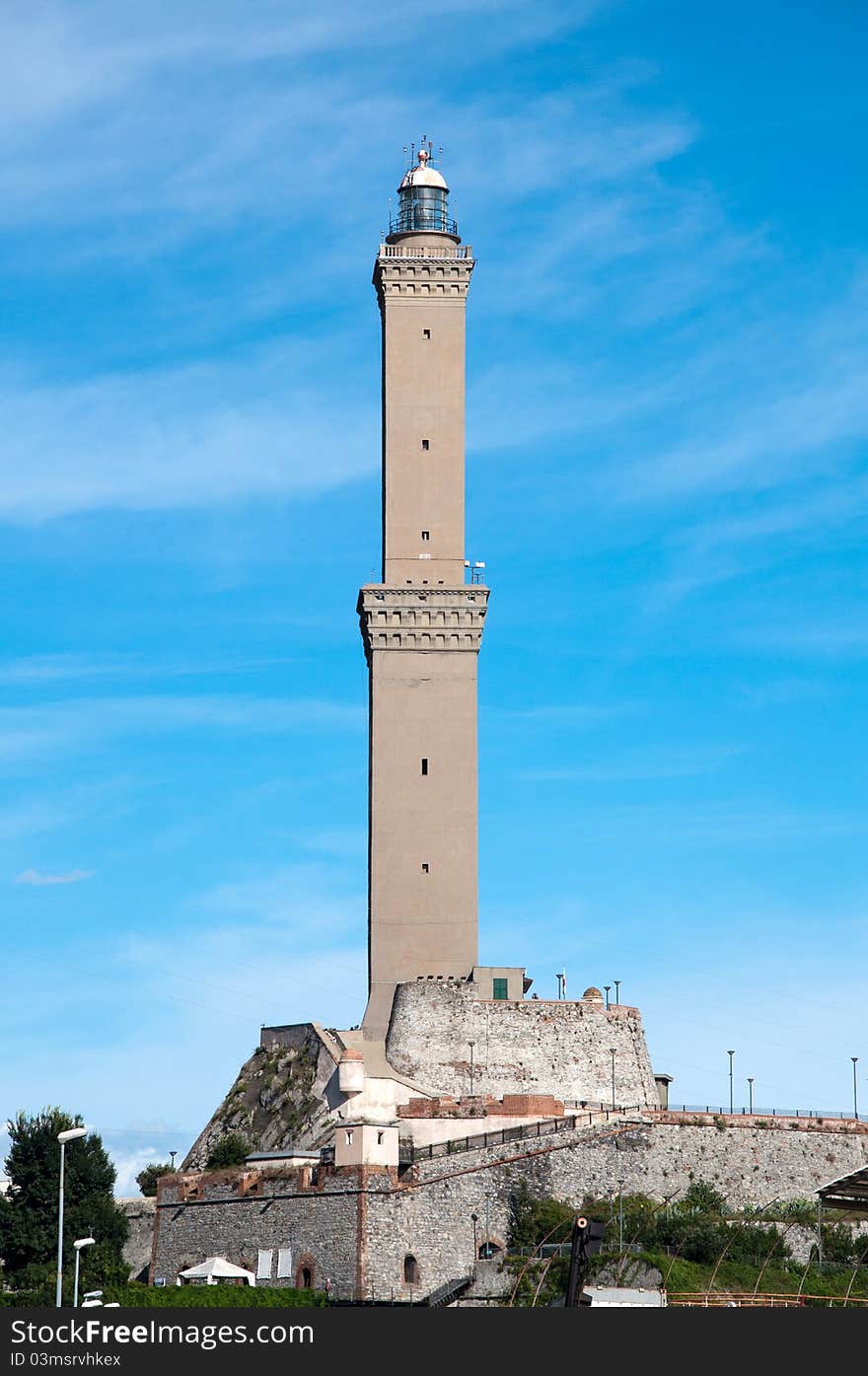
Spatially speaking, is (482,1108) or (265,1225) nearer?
(265,1225)

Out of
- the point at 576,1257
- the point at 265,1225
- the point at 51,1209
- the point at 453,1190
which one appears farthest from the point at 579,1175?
the point at 576,1257

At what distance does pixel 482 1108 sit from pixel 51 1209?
17.4m

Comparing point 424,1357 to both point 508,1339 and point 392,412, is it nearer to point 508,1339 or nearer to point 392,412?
point 508,1339

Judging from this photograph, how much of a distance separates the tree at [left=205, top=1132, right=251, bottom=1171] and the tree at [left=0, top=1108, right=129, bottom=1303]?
166 inches

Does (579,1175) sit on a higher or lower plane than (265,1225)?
higher

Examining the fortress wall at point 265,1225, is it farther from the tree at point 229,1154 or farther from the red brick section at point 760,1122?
the red brick section at point 760,1122

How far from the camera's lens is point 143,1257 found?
80.2 meters

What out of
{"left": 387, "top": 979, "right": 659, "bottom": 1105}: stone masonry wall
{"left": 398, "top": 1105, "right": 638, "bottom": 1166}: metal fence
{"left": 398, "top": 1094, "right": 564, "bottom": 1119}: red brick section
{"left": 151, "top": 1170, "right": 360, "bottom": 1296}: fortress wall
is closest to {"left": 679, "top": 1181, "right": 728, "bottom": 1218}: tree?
{"left": 398, "top": 1105, "right": 638, "bottom": 1166}: metal fence

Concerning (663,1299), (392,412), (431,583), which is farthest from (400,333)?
(663,1299)

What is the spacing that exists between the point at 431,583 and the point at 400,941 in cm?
1390

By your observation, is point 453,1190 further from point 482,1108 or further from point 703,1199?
point 703,1199

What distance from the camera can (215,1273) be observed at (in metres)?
65.6

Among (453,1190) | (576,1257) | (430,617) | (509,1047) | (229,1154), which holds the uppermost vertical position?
(430,617)

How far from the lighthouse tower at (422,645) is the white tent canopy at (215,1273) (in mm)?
17444
